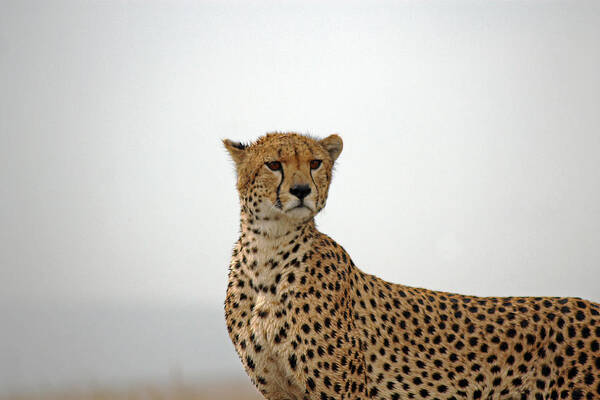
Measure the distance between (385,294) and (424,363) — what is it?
19.2 inches

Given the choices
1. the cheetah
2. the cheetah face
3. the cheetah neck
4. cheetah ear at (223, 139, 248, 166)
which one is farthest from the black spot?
cheetah ear at (223, 139, 248, 166)

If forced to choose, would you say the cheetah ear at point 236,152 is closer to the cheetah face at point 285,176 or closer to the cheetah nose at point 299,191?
the cheetah face at point 285,176

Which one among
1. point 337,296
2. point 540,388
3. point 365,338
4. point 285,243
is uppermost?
point 285,243

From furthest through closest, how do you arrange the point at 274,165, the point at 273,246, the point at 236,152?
the point at 236,152, the point at 273,246, the point at 274,165

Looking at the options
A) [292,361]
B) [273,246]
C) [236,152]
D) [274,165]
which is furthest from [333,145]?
[292,361]

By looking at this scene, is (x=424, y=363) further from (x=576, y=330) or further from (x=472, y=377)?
(x=576, y=330)

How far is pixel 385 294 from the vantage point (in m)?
4.46

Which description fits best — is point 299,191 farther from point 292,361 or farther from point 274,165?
point 292,361

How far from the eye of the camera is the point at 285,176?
3.95 m

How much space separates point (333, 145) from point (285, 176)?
0.50 m

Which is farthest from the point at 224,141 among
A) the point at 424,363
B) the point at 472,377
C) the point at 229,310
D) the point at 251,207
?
the point at 472,377

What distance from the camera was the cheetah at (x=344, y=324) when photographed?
12.9 ft

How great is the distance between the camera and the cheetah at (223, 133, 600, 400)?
12.9 feet

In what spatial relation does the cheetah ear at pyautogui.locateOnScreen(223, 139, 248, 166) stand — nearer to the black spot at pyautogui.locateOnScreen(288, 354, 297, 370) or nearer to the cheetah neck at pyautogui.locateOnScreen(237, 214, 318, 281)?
the cheetah neck at pyautogui.locateOnScreen(237, 214, 318, 281)
